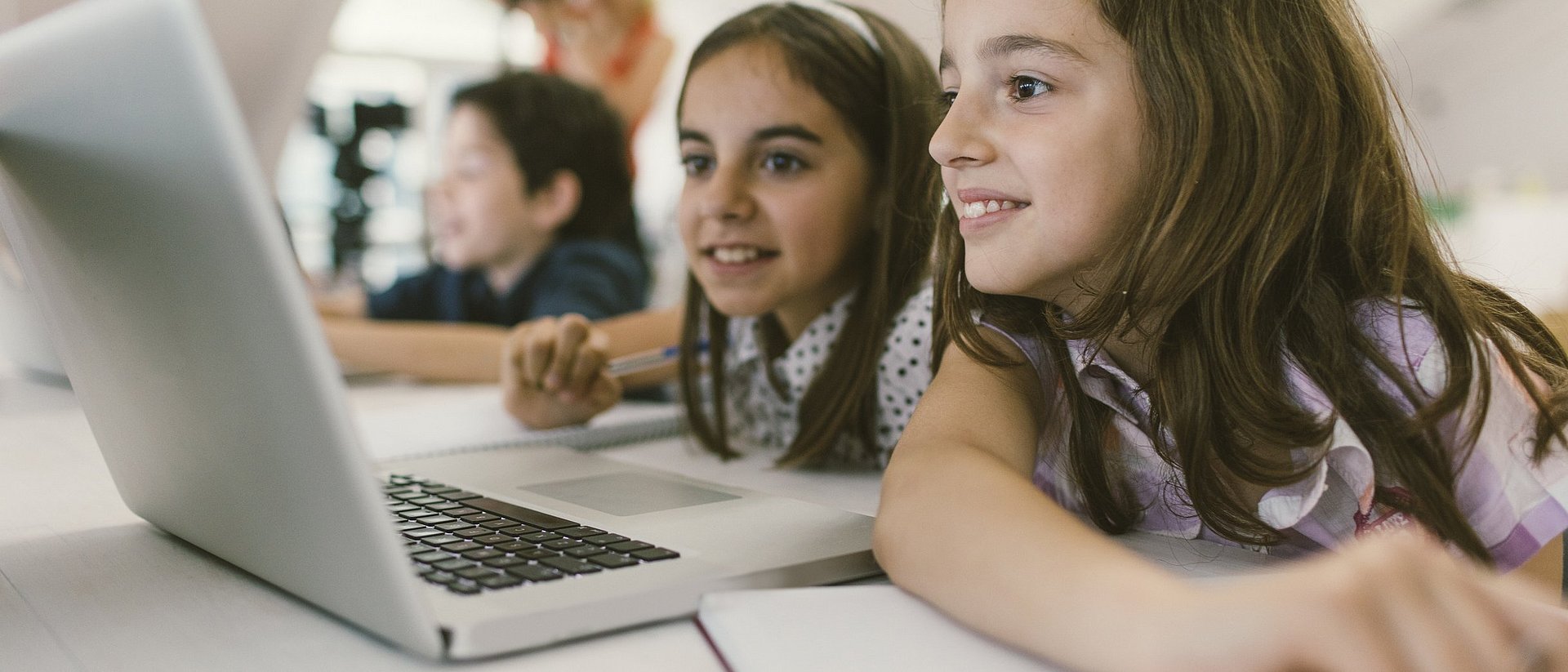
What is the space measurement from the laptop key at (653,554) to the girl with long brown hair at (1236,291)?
10 cm

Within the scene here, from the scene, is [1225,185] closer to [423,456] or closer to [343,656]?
[343,656]

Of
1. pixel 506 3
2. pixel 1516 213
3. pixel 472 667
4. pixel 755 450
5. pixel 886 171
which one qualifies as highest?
pixel 506 3

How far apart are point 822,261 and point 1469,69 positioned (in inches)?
179

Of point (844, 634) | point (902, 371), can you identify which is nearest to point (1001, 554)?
point (844, 634)

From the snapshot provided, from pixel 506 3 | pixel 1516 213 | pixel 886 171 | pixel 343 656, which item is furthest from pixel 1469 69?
pixel 343 656

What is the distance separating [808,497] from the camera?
28.3 inches

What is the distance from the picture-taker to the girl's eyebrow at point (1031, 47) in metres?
0.58

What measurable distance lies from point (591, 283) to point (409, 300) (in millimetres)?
464

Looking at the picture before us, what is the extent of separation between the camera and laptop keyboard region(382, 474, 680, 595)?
0.43 meters

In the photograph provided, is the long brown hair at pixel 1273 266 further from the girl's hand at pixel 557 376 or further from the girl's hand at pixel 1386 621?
the girl's hand at pixel 557 376

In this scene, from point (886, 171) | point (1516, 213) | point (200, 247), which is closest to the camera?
point (200, 247)

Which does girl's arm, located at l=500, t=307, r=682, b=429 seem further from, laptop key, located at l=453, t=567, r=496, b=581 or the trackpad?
laptop key, located at l=453, t=567, r=496, b=581

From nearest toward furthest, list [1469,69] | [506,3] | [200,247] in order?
[200,247], [506,3], [1469,69]

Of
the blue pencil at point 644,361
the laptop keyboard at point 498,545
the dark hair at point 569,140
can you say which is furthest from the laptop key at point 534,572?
the dark hair at point 569,140
